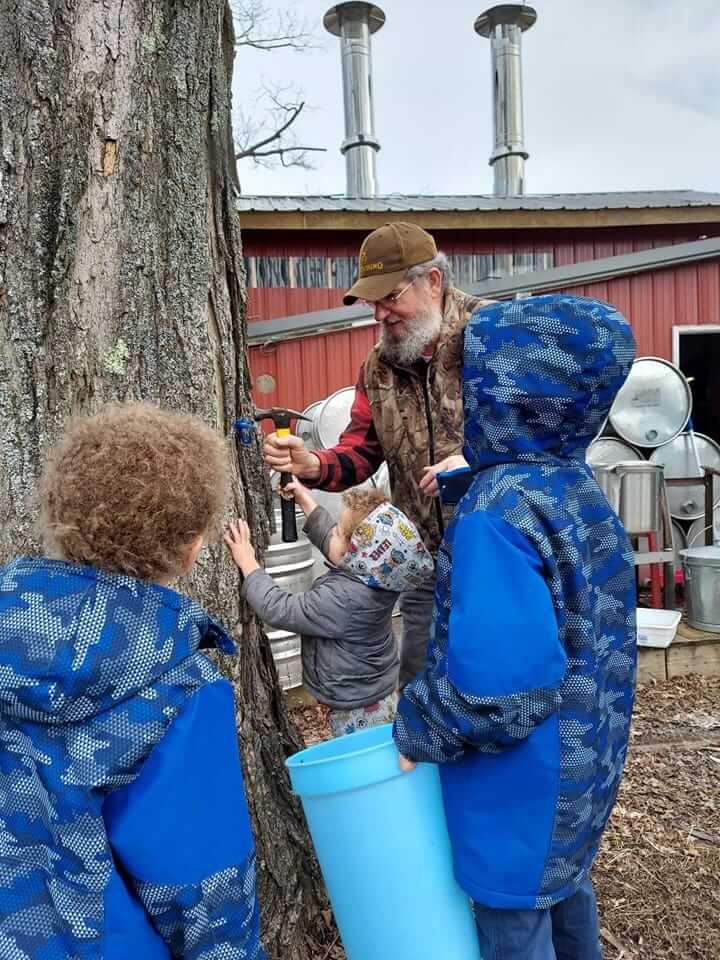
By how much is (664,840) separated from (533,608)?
2.21m

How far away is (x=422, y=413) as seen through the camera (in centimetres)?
274

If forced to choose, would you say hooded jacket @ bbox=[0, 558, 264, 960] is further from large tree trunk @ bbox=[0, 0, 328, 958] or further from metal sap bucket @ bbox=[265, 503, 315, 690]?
metal sap bucket @ bbox=[265, 503, 315, 690]

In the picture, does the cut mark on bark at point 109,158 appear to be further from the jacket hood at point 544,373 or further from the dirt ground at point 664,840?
the dirt ground at point 664,840

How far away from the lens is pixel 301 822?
2.30 meters

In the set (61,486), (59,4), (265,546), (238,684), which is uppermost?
(59,4)

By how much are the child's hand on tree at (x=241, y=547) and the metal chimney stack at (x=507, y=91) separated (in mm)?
11622

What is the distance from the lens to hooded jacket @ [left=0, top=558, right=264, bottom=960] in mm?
1053

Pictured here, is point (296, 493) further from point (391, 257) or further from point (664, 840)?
point (664, 840)

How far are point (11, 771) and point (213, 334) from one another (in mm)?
1180

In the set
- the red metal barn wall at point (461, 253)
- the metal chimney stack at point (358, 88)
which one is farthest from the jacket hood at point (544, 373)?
the metal chimney stack at point (358, 88)

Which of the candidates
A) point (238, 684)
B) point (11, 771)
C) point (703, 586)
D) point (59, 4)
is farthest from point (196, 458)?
point (703, 586)

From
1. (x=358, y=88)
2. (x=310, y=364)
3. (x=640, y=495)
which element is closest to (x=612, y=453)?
(x=640, y=495)

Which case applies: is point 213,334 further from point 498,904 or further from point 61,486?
point 498,904

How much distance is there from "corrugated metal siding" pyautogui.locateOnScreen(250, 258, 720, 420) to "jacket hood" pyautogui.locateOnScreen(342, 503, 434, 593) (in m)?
4.39
